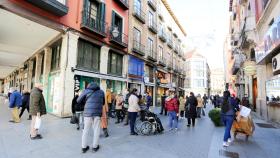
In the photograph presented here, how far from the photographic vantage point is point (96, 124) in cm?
558

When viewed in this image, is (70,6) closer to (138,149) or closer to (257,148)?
(138,149)

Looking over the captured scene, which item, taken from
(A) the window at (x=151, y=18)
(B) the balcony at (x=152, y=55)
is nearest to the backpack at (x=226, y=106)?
(B) the balcony at (x=152, y=55)

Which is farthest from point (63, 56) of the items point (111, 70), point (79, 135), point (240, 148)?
point (240, 148)

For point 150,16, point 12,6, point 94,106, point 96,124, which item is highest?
point 150,16

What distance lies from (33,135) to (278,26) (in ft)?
34.8

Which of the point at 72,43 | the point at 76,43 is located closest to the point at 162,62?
the point at 76,43

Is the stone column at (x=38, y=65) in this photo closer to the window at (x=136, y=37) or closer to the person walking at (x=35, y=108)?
the window at (x=136, y=37)

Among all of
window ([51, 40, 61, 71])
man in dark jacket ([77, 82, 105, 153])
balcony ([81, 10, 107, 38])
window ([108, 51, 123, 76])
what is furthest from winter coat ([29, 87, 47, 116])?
window ([108, 51, 123, 76])

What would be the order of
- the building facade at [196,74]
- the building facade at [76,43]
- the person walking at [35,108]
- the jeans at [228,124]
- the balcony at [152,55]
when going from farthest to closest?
the building facade at [196,74] → the balcony at [152,55] → the building facade at [76,43] → the person walking at [35,108] → the jeans at [228,124]

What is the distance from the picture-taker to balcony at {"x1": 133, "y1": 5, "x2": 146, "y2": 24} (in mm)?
20013

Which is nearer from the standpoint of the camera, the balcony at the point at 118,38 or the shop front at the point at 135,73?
the balcony at the point at 118,38

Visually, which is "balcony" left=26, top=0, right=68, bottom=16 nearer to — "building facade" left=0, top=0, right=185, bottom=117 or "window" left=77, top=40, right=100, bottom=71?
"building facade" left=0, top=0, right=185, bottom=117

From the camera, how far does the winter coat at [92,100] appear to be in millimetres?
5477

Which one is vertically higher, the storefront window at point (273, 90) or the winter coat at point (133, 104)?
the storefront window at point (273, 90)
